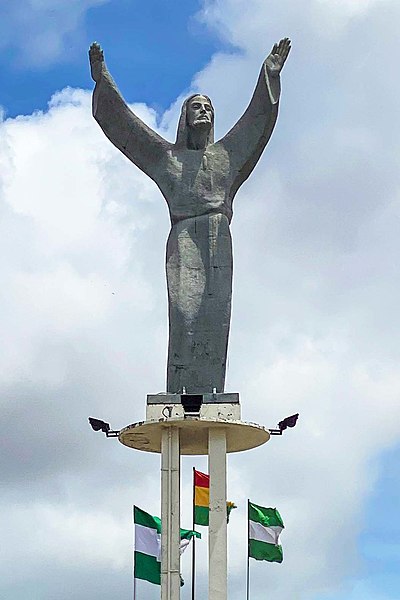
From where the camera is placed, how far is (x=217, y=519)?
27.5m

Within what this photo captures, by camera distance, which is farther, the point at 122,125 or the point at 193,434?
the point at 122,125

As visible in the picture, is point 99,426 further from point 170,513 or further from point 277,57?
point 277,57

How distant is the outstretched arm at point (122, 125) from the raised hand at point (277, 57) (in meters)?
3.06

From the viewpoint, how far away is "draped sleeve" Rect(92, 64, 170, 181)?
31.0 meters

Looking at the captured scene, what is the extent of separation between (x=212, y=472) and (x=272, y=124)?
8552 mm

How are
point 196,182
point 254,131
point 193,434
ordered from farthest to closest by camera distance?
point 254,131 → point 196,182 → point 193,434

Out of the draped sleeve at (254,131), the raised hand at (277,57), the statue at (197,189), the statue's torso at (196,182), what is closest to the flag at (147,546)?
the statue at (197,189)

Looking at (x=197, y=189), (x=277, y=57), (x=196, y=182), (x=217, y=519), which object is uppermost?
(x=277, y=57)

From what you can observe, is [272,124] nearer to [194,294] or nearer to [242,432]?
[194,294]

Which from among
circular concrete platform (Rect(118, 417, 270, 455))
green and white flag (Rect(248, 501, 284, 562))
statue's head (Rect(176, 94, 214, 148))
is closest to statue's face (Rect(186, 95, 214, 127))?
statue's head (Rect(176, 94, 214, 148))

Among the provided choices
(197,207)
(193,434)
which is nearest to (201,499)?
(193,434)

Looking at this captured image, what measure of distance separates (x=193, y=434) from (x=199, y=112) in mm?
7672

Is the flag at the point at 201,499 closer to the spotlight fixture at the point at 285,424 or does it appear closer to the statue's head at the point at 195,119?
the spotlight fixture at the point at 285,424

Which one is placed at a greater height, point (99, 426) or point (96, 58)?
point (96, 58)
